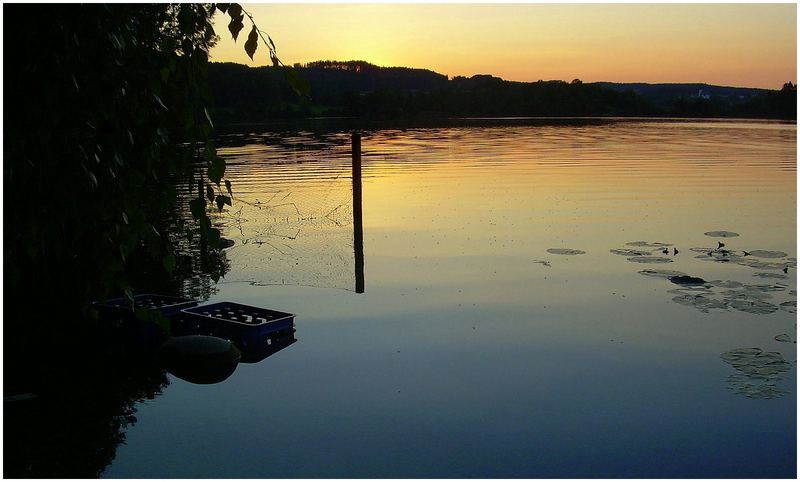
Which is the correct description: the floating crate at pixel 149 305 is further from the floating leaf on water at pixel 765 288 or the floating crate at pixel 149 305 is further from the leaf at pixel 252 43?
the floating leaf on water at pixel 765 288

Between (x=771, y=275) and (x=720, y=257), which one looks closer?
(x=771, y=275)

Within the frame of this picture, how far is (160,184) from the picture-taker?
4.25 meters

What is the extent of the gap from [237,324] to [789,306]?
8713mm

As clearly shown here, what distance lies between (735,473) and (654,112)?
149 meters

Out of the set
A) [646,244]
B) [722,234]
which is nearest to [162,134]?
[646,244]

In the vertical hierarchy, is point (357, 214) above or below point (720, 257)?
above

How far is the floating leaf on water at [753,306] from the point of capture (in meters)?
12.3

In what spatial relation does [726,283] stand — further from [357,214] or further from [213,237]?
[213,237]

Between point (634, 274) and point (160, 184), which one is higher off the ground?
point (160, 184)

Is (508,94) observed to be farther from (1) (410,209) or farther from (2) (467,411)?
(2) (467,411)

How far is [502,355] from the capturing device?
10.2 meters

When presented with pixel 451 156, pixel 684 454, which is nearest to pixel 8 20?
pixel 684 454

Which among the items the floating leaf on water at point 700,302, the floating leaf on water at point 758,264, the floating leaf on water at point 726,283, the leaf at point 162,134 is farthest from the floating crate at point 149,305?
the floating leaf on water at point 758,264

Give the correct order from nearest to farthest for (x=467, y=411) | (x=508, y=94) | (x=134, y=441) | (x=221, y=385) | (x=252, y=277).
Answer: (x=134, y=441) → (x=467, y=411) → (x=221, y=385) → (x=252, y=277) → (x=508, y=94)
